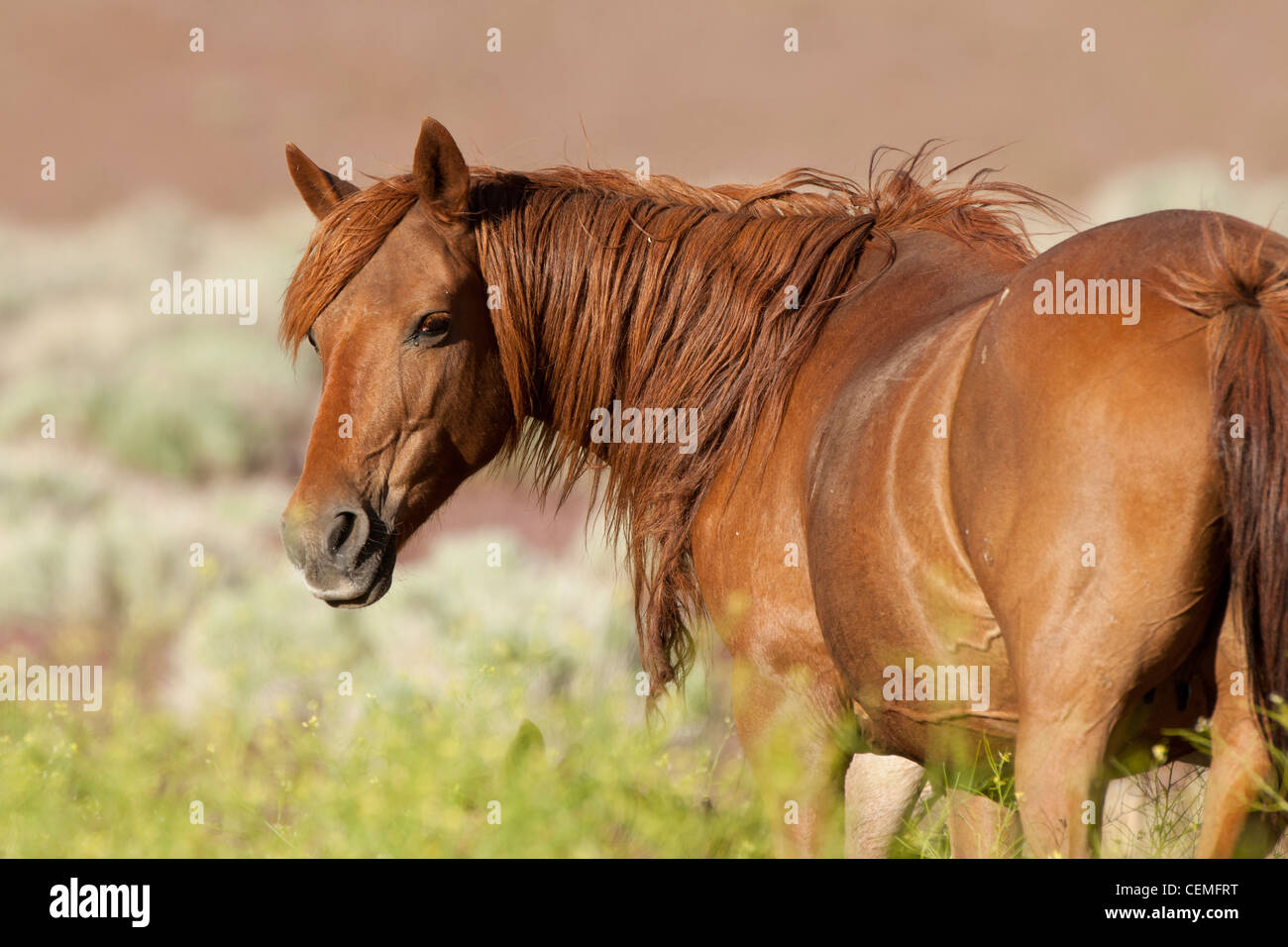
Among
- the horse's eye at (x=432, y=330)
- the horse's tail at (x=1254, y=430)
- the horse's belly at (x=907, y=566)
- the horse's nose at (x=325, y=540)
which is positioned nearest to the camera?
the horse's tail at (x=1254, y=430)

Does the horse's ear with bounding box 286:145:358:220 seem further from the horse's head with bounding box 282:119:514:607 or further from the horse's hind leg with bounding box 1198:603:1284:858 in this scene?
the horse's hind leg with bounding box 1198:603:1284:858

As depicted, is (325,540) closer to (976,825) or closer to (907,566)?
(907,566)

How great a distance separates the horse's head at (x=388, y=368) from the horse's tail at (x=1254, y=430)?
2.03m

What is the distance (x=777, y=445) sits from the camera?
3.36 meters

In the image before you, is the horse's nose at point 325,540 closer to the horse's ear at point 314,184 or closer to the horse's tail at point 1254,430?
the horse's ear at point 314,184

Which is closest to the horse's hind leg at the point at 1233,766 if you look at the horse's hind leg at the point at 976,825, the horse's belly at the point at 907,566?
the horse's belly at the point at 907,566

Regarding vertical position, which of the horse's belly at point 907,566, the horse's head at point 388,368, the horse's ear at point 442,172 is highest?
the horse's ear at point 442,172

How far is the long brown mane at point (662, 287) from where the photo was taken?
11.6ft

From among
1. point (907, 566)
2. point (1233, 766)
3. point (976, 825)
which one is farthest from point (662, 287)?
point (1233, 766)

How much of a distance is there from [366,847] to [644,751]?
623mm

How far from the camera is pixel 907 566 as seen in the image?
8.74ft

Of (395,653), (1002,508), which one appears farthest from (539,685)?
(1002,508)

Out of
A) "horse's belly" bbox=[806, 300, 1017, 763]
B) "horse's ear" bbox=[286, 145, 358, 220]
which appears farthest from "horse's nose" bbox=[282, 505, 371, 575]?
"horse's belly" bbox=[806, 300, 1017, 763]

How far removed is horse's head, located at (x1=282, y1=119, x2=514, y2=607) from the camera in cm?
339
